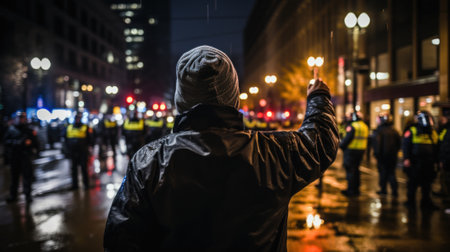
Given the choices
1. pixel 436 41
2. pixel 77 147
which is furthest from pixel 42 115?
pixel 436 41

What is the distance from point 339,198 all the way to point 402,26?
52.2ft

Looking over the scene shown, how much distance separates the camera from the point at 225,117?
5.23ft

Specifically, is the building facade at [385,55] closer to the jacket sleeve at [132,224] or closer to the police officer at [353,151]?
the police officer at [353,151]

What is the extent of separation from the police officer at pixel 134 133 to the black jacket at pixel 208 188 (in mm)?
12525

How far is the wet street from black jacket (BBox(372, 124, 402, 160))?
110 cm

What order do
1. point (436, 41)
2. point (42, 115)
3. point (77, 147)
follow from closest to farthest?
1. point (77, 147)
2. point (436, 41)
3. point (42, 115)

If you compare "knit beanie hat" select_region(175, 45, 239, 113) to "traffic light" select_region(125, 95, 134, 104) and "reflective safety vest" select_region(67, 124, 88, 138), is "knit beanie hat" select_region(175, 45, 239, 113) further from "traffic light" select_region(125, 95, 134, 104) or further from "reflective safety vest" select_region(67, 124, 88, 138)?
"traffic light" select_region(125, 95, 134, 104)

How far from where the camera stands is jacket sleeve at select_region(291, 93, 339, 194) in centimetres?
164

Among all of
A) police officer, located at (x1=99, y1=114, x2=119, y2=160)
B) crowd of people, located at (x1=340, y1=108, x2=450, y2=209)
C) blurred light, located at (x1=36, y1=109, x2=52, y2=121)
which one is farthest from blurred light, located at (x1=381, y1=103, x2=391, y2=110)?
blurred light, located at (x1=36, y1=109, x2=52, y2=121)

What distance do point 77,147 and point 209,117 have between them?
9416 mm

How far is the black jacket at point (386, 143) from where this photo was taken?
29.6 ft

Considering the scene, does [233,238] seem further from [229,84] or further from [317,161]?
[229,84]

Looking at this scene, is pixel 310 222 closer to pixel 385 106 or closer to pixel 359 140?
pixel 359 140

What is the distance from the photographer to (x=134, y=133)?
13.8 metres
